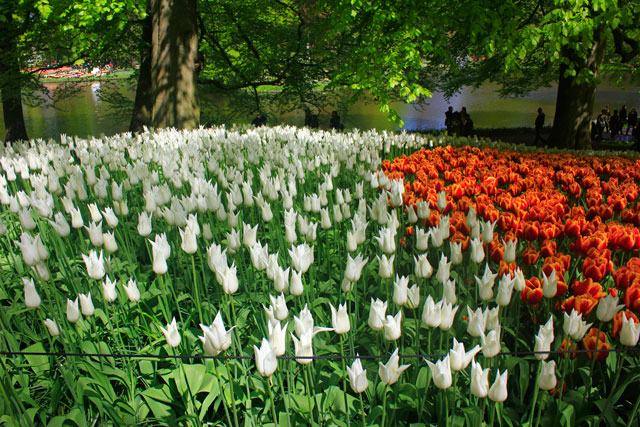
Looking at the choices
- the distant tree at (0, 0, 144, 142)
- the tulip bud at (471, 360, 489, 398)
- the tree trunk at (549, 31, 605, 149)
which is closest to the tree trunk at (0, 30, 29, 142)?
the distant tree at (0, 0, 144, 142)

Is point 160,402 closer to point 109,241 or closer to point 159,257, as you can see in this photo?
point 159,257

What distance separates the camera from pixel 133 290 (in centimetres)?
232

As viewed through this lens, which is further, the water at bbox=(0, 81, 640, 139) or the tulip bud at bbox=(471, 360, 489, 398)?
the water at bbox=(0, 81, 640, 139)

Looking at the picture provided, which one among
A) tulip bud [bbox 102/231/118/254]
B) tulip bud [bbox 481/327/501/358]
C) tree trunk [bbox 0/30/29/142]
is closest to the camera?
tulip bud [bbox 481/327/501/358]

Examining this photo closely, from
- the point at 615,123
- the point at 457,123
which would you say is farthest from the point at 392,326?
the point at 615,123

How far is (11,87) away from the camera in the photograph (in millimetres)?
14633

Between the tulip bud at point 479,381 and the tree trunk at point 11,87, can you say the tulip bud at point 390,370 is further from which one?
the tree trunk at point 11,87

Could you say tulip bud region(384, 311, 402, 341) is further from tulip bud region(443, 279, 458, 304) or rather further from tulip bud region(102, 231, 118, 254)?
tulip bud region(102, 231, 118, 254)

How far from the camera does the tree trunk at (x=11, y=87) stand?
14234 mm

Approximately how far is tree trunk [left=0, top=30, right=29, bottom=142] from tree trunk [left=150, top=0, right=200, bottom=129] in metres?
7.01

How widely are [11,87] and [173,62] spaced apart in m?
8.04

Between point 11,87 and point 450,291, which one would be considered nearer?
point 450,291

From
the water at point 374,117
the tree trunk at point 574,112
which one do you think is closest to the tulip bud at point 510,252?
the tree trunk at point 574,112

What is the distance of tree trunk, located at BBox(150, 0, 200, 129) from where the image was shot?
10.2 metres
